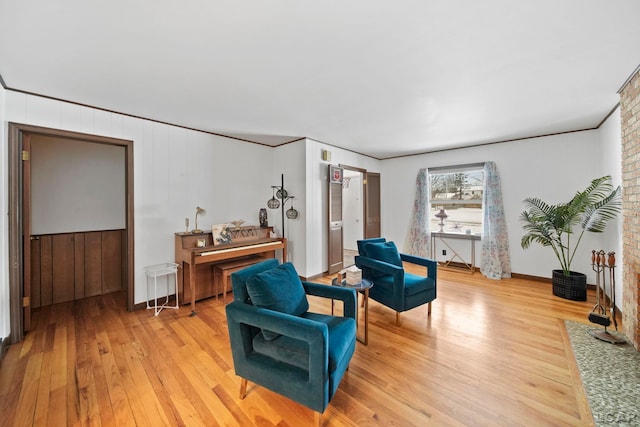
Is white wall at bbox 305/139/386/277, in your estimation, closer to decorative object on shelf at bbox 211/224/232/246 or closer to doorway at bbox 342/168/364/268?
decorative object on shelf at bbox 211/224/232/246

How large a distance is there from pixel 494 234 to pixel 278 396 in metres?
4.49

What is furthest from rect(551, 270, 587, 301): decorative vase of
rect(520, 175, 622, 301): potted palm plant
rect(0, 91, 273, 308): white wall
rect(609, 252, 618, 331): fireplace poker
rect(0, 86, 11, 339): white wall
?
rect(0, 86, 11, 339): white wall

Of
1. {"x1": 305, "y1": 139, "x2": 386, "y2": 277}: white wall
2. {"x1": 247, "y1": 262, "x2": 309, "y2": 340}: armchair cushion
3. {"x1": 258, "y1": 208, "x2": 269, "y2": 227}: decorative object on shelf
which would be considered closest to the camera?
{"x1": 247, "y1": 262, "x2": 309, "y2": 340}: armchair cushion

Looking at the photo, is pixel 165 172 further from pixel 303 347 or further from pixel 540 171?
pixel 540 171

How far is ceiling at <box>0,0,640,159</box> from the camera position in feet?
4.78

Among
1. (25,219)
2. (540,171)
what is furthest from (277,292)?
(540,171)

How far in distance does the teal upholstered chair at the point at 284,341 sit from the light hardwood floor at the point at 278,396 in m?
0.27

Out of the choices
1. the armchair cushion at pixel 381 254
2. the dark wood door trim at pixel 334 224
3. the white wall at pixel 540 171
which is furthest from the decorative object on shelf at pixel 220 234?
the white wall at pixel 540 171

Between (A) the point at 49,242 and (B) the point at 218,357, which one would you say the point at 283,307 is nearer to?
(B) the point at 218,357

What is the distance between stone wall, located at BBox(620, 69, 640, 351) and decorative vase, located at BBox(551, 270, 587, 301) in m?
0.98

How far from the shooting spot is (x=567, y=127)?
3676mm

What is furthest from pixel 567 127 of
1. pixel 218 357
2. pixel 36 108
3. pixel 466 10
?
pixel 36 108

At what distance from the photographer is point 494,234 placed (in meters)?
4.48

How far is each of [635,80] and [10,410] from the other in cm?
538
